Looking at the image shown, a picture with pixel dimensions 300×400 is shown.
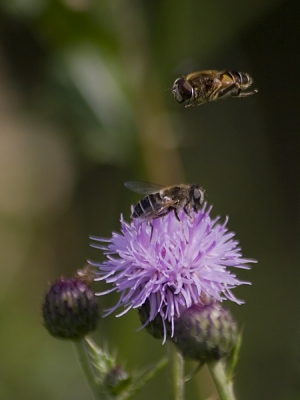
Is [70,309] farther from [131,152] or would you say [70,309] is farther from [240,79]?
[131,152]

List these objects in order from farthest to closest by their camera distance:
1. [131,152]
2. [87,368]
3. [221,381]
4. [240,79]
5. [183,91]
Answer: [131,152], [240,79], [183,91], [87,368], [221,381]

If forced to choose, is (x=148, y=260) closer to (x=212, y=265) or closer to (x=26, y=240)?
(x=212, y=265)

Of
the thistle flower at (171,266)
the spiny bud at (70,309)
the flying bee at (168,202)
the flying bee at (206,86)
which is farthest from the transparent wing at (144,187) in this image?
the spiny bud at (70,309)

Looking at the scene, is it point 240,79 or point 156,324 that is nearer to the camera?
point 156,324

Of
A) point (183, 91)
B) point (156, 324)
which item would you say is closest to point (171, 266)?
point (156, 324)

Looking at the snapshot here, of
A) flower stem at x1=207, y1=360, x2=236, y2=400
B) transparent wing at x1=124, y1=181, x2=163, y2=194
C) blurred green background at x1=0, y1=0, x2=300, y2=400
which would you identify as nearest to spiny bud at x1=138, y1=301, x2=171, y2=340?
flower stem at x1=207, y1=360, x2=236, y2=400

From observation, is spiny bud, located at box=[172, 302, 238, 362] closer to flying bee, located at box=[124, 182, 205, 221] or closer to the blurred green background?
flying bee, located at box=[124, 182, 205, 221]
